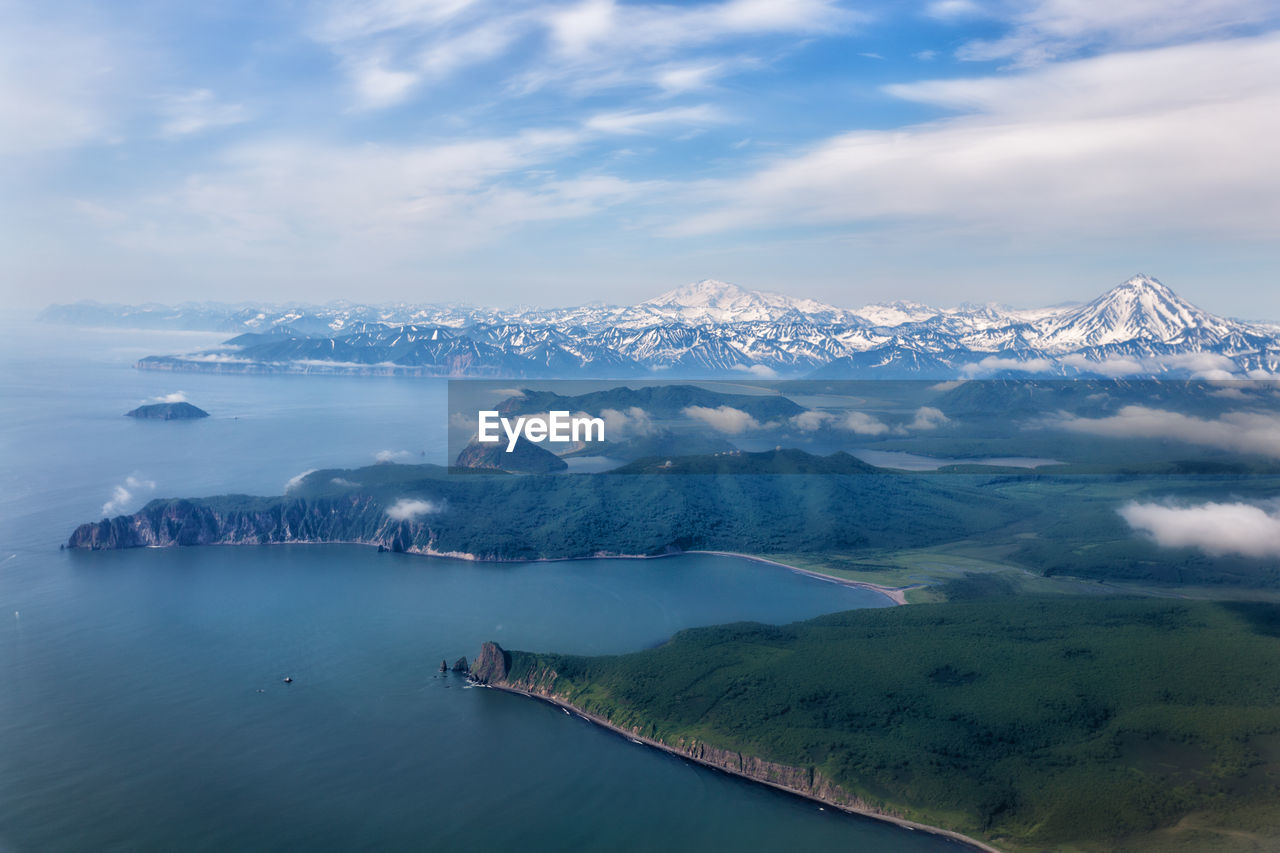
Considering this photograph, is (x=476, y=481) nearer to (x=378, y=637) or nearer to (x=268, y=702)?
(x=378, y=637)

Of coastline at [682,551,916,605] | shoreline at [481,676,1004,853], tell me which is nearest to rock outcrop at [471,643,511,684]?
shoreline at [481,676,1004,853]

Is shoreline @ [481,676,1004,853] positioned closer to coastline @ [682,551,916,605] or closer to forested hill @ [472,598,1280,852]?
forested hill @ [472,598,1280,852]

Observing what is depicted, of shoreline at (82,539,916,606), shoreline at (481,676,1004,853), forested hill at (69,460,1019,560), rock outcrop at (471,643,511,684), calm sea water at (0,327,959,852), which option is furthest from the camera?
forested hill at (69,460,1019,560)

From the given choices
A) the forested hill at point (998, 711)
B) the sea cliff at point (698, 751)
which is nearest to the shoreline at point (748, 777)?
the sea cliff at point (698, 751)

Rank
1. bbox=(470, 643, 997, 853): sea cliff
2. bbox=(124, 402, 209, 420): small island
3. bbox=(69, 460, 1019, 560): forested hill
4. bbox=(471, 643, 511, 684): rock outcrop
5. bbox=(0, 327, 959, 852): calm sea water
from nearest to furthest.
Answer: bbox=(0, 327, 959, 852): calm sea water → bbox=(470, 643, 997, 853): sea cliff → bbox=(471, 643, 511, 684): rock outcrop → bbox=(69, 460, 1019, 560): forested hill → bbox=(124, 402, 209, 420): small island

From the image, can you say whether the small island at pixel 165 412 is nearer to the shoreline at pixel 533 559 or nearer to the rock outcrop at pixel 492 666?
the shoreline at pixel 533 559

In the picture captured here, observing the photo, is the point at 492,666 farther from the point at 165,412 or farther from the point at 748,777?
the point at 165,412

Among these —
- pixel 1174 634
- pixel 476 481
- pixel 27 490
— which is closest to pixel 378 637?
pixel 476 481
